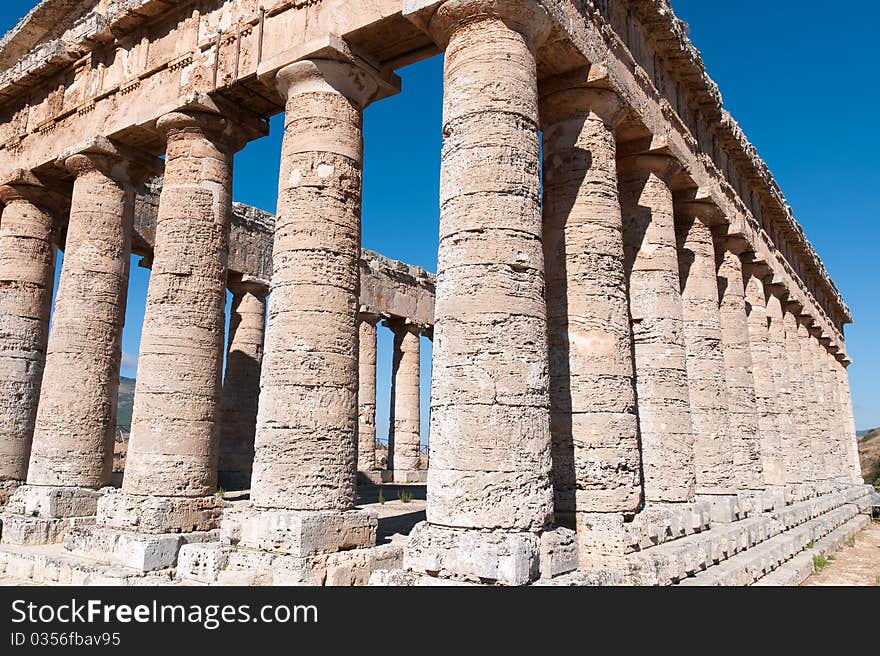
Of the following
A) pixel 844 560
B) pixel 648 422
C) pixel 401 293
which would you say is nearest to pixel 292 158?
pixel 648 422

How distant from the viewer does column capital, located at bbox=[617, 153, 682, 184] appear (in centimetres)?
1217

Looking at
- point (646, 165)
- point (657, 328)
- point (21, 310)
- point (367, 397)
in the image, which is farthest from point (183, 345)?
point (367, 397)

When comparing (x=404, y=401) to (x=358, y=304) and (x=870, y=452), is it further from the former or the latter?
(x=870, y=452)

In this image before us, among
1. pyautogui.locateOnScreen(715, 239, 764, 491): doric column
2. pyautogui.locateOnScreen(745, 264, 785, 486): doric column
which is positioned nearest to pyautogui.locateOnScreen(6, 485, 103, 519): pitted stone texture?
pyautogui.locateOnScreen(715, 239, 764, 491): doric column

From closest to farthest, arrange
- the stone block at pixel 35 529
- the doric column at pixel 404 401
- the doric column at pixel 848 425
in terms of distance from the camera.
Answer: the stone block at pixel 35 529 < the doric column at pixel 404 401 < the doric column at pixel 848 425

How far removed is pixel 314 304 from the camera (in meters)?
9.05

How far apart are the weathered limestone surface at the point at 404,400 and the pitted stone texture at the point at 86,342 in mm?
14395

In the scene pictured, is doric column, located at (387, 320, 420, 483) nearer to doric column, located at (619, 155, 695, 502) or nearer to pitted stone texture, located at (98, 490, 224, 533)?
doric column, located at (619, 155, 695, 502)

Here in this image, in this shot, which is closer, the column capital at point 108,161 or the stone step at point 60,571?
the stone step at point 60,571

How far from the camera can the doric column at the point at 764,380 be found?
16797 mm

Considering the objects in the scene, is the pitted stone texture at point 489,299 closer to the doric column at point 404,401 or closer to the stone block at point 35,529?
the stone block at point 35,529

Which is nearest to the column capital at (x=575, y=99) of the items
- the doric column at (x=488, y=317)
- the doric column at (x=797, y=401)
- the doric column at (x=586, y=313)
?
the doric column at (x=586, y=313)

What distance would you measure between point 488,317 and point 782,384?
15563 mm

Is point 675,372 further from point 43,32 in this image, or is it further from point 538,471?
point 43,32
